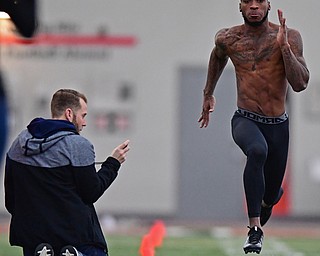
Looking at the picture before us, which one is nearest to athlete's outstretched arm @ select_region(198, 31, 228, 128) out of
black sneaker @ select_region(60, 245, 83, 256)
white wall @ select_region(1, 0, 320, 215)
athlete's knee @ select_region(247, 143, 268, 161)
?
athlete's knee @ select_region(247, 143, 268, 161)

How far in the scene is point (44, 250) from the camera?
722cm

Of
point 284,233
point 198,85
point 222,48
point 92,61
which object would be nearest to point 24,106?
point 92,61

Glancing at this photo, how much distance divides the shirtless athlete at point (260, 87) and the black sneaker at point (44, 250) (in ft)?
5.68

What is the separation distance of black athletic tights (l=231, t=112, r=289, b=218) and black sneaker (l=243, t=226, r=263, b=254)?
0.41 feet

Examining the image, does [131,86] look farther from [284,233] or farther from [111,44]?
[284,233]

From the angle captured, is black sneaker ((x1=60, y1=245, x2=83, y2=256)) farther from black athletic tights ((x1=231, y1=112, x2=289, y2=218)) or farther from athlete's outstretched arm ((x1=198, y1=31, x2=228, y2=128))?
athlete's outstretched arm ((x1=198, y1=31, x2=228, y2=128))

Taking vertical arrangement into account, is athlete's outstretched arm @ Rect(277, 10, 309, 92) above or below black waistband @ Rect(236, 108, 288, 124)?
above

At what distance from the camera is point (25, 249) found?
292 inches

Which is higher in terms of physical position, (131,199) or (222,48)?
(222,48)

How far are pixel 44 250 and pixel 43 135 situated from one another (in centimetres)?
78

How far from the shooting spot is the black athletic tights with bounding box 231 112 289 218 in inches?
329

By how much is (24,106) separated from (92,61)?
1.56 metres

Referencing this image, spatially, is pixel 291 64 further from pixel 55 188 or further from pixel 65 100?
pixel 55 188

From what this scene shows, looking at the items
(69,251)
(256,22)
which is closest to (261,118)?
(256,22)
